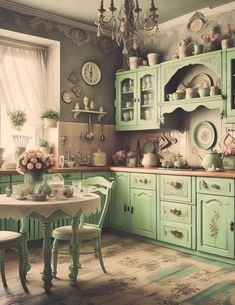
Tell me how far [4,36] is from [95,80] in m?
1.37

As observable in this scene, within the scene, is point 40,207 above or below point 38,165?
below

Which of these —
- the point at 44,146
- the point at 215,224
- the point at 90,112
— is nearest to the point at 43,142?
the point at 44,146

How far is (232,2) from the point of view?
4250mm

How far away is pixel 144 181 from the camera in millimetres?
4504

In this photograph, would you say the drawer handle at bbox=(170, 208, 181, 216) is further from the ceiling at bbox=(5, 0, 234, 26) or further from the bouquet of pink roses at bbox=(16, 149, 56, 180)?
the ceiling at bbox=(5, 0, 234, 26)

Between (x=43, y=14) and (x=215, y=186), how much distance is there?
3.00m

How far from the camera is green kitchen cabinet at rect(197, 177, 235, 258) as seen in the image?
3.62 m

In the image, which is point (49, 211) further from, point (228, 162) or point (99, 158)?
point (99, 158)

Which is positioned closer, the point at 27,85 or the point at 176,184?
the point at 176,184

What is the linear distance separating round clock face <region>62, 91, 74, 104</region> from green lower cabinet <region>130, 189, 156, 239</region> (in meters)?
1.51

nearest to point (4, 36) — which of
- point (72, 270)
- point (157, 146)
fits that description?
point (157, 146)

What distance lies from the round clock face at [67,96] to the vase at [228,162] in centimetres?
219

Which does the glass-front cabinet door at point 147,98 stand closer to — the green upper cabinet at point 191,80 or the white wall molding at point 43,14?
the green upper cabinet at point 191,80

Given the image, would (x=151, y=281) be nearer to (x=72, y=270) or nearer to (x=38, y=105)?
(x=72, y=270)
